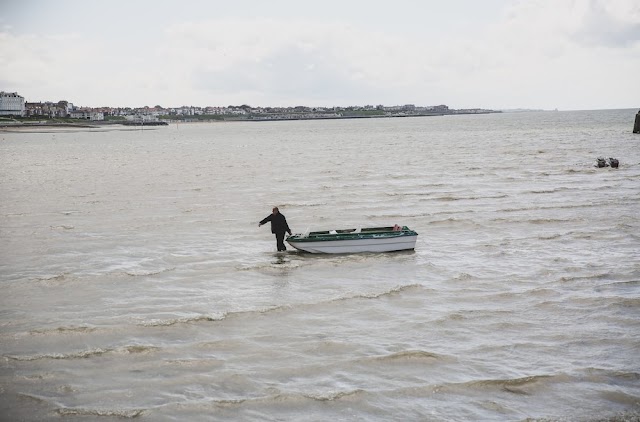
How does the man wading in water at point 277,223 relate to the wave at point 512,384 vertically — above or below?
above

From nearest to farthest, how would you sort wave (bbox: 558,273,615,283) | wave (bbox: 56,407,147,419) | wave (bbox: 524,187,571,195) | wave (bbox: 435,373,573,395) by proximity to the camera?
wave (bbox: 56,407,147,419) → wave (bbox: 435,373,573,395) → wave (bbox: 558,273,615,283) → wave (bbox: 524,187,571,195)

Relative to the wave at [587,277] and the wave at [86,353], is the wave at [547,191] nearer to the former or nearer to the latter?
the wave at [587,277]

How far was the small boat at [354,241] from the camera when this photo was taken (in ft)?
72.3

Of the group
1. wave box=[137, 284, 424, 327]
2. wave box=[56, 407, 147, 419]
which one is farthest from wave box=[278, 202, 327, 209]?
wave box=[56, 407, 147, 419]

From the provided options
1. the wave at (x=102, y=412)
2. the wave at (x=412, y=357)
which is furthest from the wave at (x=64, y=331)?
the wave at (x=412, y=357)

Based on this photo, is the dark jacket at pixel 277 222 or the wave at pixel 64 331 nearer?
the wave at pixel 64 331

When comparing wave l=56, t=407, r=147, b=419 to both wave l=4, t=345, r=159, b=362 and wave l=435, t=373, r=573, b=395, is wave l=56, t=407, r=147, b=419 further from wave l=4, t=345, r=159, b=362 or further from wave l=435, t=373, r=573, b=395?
wave l=435, t=373, r=573, b=395

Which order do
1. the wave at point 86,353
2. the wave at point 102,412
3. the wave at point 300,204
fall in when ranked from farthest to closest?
the wave at point 300,204 < the wave at point 86,353 < the wave at point 102,412

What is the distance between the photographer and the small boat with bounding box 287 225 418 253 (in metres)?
22.0

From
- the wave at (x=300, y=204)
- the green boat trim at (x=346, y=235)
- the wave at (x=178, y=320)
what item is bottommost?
the wave at (x=178, y=320)

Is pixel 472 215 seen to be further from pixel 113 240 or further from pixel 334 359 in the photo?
pixel 334 359

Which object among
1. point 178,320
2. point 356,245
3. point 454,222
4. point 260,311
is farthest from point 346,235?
point 178,320

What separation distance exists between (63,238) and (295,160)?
4367cm

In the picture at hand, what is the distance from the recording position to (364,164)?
59.7 metres
